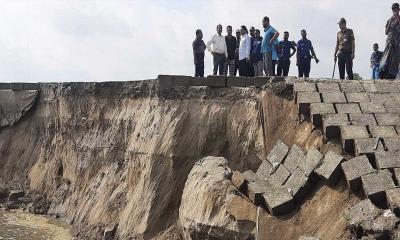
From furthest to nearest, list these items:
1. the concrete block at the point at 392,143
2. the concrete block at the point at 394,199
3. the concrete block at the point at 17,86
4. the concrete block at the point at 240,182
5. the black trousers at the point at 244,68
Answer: the concrete block at the point at 17,86 → the black trousers at the point at 244,68 → the concrete block at the point at 240,182 → the concrete block at the point at 392,143 → the concrete block at the point at 394,199

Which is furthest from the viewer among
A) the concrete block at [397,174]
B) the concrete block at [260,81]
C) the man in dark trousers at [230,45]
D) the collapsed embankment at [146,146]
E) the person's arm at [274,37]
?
the man in dark trousers at [230,45]

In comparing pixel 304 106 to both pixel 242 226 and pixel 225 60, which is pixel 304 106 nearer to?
pixel 242 226

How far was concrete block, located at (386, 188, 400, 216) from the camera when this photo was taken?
657cm

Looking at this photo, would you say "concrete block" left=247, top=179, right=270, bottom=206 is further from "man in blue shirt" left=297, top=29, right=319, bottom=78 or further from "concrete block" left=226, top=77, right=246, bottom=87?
"man in blue shirt" left=297, top=29, right=319, bottom=78

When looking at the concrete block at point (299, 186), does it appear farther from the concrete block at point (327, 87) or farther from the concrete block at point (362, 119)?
the concrete block at point (327, 87)

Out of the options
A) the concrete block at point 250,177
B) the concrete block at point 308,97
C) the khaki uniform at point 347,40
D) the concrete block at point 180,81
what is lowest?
the concrete block at point 250,177

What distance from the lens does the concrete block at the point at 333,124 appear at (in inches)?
320

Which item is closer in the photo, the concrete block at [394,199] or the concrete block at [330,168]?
the concrete block at [394,199]

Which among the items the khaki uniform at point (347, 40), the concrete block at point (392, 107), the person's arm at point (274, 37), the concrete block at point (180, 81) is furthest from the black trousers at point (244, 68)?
the concrete block at point (392, 107)

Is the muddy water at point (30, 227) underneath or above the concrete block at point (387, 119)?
underneath

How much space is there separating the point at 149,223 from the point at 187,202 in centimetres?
193

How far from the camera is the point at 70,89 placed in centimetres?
1609

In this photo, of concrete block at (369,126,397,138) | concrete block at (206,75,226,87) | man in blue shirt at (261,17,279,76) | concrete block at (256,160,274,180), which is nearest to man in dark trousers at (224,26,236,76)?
man in blue shirt at (261,17,279,76)

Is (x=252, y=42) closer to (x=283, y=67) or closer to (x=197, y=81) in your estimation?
Answer: (x=283, y=67)
